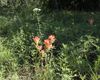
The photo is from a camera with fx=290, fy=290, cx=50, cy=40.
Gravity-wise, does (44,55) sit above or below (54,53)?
above


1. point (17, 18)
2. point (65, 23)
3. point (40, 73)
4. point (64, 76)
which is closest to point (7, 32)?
point (17, 18)

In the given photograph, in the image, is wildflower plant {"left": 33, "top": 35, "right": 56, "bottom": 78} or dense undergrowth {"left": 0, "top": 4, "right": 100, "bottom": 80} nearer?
wildflower plant {"left": 33, "top": 35, "right": 56, "bottom": 78}

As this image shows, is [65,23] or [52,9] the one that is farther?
[52,9]

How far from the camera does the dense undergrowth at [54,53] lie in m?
4.14

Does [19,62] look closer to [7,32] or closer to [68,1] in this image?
[7,32]

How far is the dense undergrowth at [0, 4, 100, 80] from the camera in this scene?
4.14m

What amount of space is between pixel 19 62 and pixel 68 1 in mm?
4007

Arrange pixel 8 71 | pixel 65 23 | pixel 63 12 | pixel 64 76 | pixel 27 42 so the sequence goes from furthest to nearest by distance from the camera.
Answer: pixel 63 12
pixel 65 23
pixel 27 42
pixel 8 71
pixel 64 76

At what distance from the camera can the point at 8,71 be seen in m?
4.45

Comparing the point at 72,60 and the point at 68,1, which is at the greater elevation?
the point at 72,60

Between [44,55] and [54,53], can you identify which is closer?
[44,55]

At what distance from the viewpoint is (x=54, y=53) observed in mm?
4871

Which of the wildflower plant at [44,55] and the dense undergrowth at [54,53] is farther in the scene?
the dense undergrowth at [54,53]

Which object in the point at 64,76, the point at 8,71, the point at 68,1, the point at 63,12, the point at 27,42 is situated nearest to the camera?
the point at 64,76
